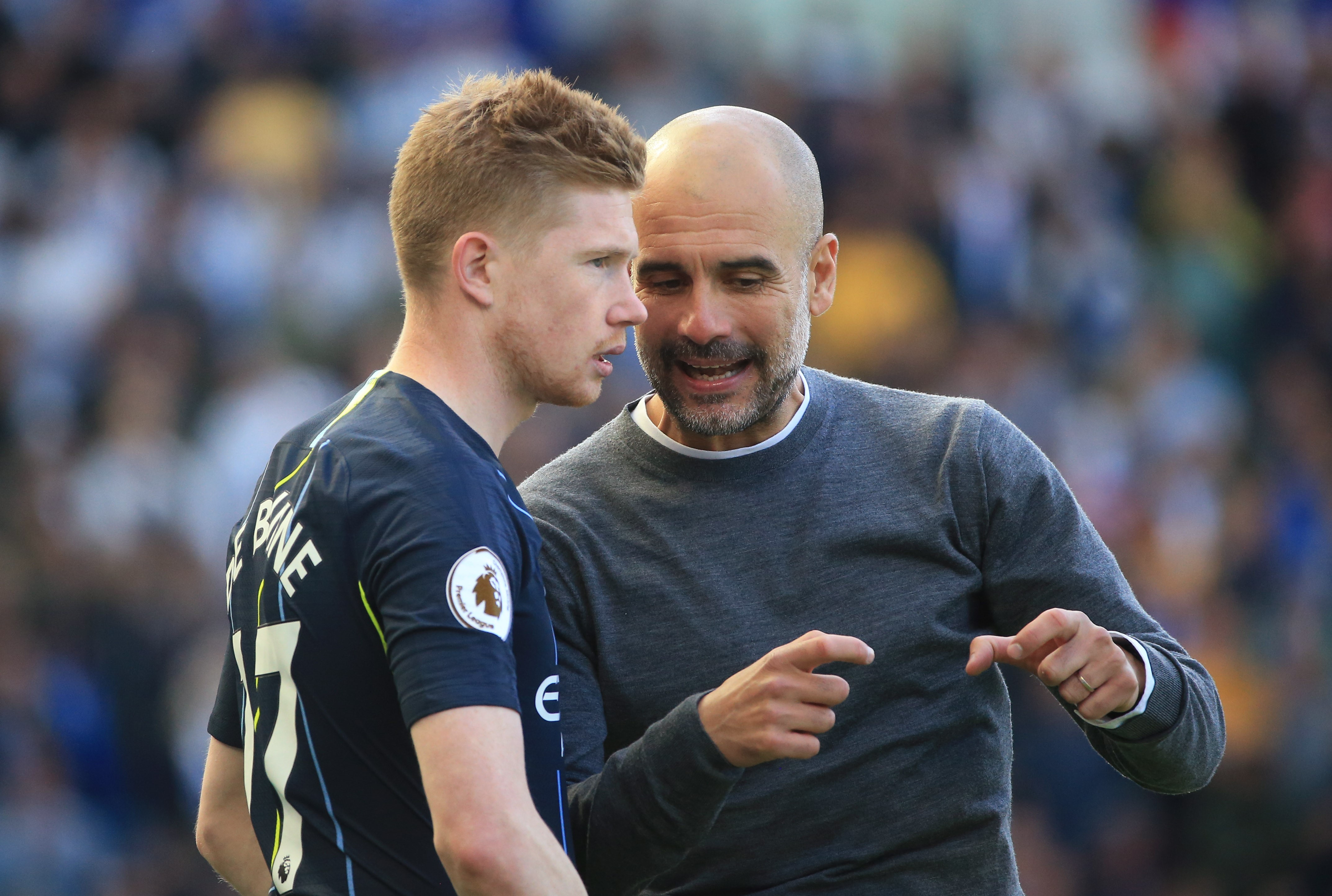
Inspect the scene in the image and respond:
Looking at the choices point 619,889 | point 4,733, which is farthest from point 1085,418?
point 619,889

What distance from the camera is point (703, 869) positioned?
2625 mm

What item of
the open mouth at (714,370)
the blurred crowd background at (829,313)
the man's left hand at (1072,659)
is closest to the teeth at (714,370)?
the open mouth at (714,370)

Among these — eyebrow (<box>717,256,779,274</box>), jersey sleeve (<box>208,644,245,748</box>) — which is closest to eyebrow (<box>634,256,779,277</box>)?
eyebrow (<box>717,256,779,274</box>)

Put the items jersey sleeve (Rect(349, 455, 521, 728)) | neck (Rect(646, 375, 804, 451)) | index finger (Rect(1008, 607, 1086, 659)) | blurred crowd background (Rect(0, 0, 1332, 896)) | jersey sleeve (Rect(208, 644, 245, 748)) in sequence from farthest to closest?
blurred crowd background (Rect(0, 0, 1332, 896)), neck (Rect(646, 375, 804, 451)), jersey sleeve (Rect(208, 644, 245, 748)), index finger (Rect(1008, 607, 1086, 659)), jersey sleeve (Rect(349, 455, 521, 728))

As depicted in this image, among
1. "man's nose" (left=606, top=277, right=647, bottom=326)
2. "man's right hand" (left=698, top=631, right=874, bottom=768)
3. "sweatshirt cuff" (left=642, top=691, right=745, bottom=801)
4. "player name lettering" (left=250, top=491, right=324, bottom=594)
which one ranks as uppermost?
"man's nose" (left=606, top=277, right=647, bottom=326)

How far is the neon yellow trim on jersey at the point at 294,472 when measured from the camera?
2.10 m

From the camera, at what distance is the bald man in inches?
102

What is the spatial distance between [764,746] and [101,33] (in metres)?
7.21

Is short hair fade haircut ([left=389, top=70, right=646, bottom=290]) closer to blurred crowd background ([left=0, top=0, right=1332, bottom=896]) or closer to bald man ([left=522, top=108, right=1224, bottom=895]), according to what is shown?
bald man ([left=522, top=108, right=1224, bottom=895])

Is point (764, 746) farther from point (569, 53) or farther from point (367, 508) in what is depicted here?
point (569, 53)

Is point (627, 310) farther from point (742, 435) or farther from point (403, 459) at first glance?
point (742, 435)

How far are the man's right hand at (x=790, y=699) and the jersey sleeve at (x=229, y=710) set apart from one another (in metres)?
0.80

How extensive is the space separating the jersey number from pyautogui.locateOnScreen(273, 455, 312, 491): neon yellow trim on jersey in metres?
0.20

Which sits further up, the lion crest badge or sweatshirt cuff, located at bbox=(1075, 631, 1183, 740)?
the lion crest badge
